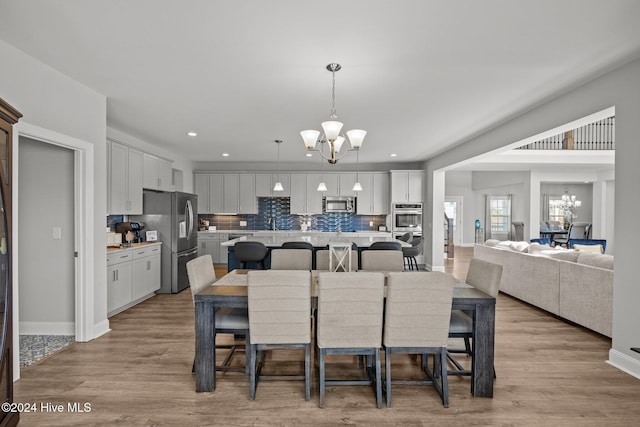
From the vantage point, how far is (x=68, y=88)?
3.18 meters

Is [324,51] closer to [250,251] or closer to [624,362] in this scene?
[250,251]

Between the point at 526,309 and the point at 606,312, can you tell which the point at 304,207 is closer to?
the point at 526,309

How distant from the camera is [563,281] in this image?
4.06m

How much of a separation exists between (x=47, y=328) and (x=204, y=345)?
230 cm

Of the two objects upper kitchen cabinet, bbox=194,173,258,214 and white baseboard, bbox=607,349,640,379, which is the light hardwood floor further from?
upper kitchen cabinet, bbox=194,173,258,214

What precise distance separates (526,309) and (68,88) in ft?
19.3

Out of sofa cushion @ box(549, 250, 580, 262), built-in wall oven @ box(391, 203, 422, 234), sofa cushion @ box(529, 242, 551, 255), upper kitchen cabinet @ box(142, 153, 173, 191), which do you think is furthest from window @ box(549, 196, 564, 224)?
upper kitchen cabinet @ box(142, 153, 173, 191)

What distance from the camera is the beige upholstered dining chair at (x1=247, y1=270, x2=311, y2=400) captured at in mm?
2316

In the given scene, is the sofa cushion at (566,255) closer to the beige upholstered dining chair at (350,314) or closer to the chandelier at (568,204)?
the beige upholstered dining chair at (350,314)

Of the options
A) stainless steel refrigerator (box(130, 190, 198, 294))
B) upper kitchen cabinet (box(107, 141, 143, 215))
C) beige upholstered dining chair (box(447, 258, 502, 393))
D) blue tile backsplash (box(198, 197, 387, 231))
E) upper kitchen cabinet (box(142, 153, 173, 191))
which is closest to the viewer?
beige upholstered dining chair (box(447, 258, 502, 393))

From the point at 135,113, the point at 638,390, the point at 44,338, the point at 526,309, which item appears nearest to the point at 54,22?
the point at 135,113

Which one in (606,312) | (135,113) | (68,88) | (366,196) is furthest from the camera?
(366,196)

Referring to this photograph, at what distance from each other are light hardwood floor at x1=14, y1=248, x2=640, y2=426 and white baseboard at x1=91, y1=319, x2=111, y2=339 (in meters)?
0.13

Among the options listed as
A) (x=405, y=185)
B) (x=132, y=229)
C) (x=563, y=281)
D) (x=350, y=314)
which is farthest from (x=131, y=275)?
(x=405, y=185)
